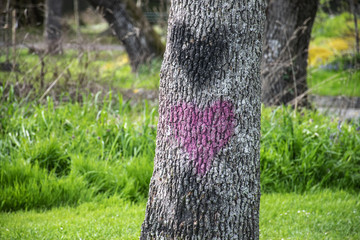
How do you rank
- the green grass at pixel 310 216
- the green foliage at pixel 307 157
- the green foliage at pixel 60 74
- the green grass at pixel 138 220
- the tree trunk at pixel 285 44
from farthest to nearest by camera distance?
the tree trunk at pixel 285 44
the green foliage at pixel 60 74
the green foliage at pixel 307 157
the green grass at pixel 310 216
the green grass at pixel 138 220

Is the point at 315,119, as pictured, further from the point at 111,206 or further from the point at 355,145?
the point at 111,206

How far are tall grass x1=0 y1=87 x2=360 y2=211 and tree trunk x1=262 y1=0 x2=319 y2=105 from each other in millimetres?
839

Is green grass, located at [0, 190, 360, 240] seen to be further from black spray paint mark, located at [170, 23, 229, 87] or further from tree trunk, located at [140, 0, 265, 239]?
black spray paint mark, located at [170, 23, 229, 87]

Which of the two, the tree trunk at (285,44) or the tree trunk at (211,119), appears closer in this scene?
the tree trunk at (211,119)

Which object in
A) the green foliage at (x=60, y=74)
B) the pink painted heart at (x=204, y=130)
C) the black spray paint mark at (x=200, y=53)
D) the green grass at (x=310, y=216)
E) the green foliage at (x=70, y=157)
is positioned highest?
the black spray paint mark at (x=200, y=53)

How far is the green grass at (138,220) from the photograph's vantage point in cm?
315

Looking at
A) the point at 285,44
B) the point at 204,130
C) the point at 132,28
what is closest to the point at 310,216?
the point at 204,130

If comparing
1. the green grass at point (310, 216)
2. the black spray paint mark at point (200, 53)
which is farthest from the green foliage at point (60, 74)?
the black spray paint mark at point (200, 53)

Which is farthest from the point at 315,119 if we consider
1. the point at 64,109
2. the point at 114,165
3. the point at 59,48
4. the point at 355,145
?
the point at 59,48

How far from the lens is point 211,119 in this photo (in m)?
2.32

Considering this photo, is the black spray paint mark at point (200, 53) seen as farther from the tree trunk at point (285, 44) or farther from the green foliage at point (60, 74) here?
the tree trunk at point (285, 44)

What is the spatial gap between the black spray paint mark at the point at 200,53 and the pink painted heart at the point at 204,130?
0.53ft

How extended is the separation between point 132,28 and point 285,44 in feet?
11.9

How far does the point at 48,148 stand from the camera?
4215mm
